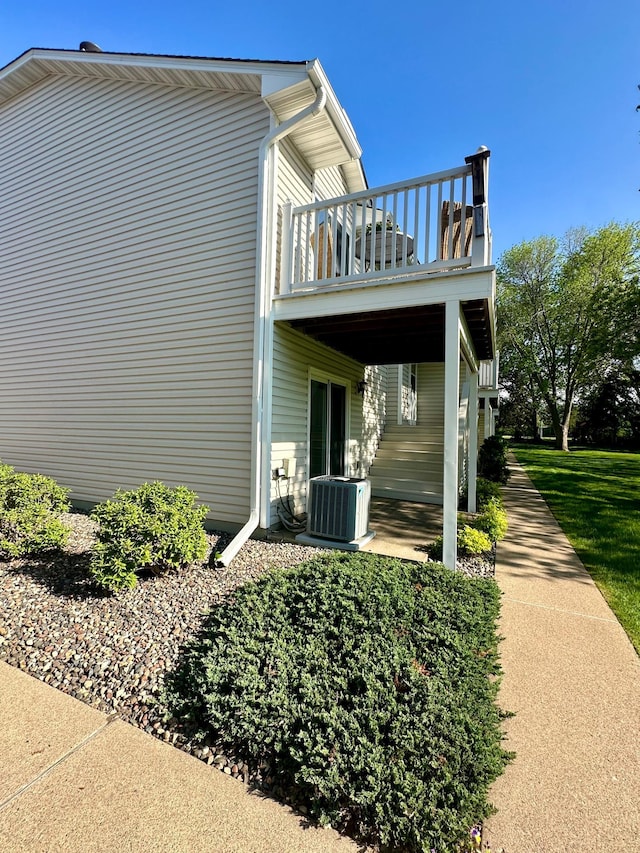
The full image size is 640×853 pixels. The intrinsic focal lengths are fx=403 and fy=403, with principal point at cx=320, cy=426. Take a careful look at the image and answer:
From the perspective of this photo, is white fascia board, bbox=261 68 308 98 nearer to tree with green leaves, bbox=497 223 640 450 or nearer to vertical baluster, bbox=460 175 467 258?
vertical baluster, bbox=460 175 467 258

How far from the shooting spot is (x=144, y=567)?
413 centimetres

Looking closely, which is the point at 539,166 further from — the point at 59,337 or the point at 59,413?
the point at 59,413

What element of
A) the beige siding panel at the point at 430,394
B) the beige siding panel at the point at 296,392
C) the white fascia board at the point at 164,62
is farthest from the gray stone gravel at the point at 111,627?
the beige siding panel at the point at 430,394

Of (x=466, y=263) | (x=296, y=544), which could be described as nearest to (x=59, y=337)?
(x=296, y=544)

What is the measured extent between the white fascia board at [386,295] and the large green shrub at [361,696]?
9.74 ft

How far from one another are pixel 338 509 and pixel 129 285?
4.94 m

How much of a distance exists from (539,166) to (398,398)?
658 centimetres

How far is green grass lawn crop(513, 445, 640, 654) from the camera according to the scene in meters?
4.13

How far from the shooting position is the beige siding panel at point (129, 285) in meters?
5.68

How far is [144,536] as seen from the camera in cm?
379

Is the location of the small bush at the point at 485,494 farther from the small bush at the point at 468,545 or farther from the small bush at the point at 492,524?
the small bush at the point at 468,545

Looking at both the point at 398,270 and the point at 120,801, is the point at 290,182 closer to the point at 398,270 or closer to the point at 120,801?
the point at 398,270

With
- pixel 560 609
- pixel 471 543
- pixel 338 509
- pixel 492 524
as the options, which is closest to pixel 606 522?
pixel 492 524

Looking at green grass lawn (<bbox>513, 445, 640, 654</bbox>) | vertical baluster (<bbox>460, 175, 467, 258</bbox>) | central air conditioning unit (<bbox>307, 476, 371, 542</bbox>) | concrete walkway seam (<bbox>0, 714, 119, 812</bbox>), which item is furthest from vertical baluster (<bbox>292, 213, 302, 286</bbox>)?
green grass lawn (<bbox>513, 445, 640, 654</bbox>)
